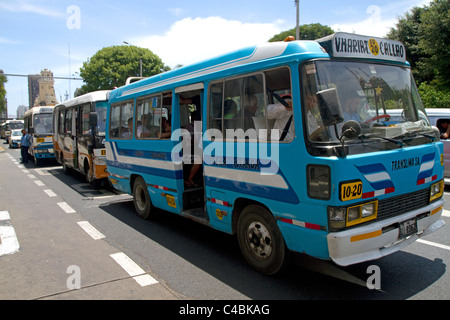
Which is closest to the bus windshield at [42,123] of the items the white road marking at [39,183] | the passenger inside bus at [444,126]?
the white road marking at [39,183]

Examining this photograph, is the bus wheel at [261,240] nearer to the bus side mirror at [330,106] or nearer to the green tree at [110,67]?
the bus side mirror at [330,106]

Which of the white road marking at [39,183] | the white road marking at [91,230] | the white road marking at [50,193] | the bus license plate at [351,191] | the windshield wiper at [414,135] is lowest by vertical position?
the white road marking at [91,230]

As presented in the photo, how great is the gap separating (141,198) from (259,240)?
3620 millimetres

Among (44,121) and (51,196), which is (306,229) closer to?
(51,196)

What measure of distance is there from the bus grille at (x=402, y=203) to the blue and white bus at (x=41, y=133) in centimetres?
1593

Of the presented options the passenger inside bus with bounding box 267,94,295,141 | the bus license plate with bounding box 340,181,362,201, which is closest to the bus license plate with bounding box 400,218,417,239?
the bus license plate with bounding box 340,181,362,201

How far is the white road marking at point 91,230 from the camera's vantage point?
6.03 metres

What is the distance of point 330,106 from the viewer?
3242mm

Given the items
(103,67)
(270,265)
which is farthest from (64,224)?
(103,67)

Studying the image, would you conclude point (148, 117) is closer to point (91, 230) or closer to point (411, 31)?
point (91, 230)

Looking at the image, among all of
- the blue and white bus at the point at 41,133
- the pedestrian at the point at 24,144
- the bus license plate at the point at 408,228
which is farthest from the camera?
the pedestrian at the point at 24,144

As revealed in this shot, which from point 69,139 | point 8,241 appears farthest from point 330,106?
point 69,139

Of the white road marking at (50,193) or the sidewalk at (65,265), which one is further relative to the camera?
the white road marking at (50,193)
